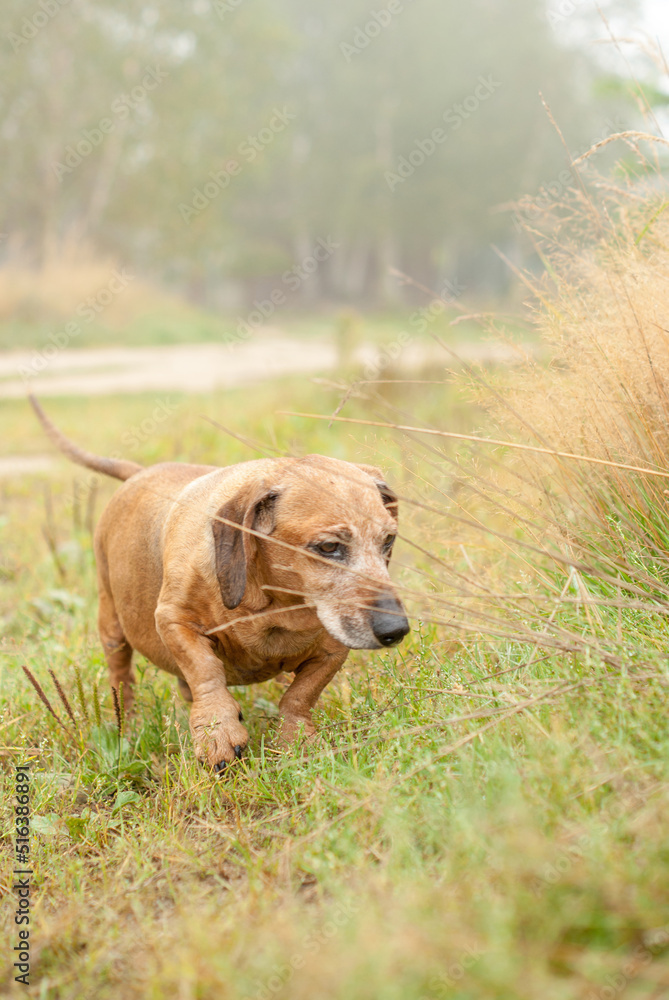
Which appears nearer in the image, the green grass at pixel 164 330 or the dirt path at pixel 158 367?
the dirt path at pixel 158 367

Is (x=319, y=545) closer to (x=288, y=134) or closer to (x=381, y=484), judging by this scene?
(x=381, y=484)

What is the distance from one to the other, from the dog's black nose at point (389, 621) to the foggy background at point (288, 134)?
72.2 feet

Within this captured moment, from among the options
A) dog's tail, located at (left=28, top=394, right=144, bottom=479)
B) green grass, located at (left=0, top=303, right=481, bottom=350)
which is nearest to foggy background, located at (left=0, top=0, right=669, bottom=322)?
green grass, located at (left=0, top=303, right=481, bottom=350)

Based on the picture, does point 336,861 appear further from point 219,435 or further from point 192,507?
point 219,435

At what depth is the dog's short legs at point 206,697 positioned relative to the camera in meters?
2.40

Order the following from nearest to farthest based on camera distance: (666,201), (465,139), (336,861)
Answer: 1. (336,861)
2. (666,201)
3. (465,139)

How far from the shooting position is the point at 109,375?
1208 centimetres

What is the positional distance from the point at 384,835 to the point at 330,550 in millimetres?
885

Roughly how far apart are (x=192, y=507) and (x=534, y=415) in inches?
48.5

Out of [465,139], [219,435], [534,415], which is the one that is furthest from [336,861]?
[465,139]

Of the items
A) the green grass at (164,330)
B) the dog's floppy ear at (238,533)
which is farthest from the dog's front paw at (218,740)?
the green grass at (164,330)

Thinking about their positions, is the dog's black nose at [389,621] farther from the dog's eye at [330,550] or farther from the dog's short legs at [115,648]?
the dog's short legs at [115,648]

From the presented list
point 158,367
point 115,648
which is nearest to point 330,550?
point 115,648

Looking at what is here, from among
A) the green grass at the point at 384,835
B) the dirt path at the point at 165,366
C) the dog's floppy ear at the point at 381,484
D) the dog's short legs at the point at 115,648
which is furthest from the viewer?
the dirt path at the point at 165,366
